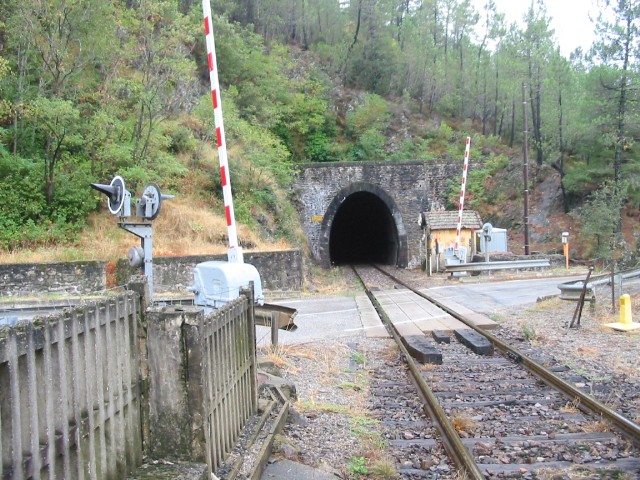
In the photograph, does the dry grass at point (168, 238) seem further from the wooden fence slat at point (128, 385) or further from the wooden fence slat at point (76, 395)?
the wooden fence slat at point (76, 395)

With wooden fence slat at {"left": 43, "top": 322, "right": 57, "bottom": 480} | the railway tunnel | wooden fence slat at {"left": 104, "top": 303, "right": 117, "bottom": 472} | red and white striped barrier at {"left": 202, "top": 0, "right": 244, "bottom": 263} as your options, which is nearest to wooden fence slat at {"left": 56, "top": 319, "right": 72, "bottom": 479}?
wooden fence slat at {"left": 43, "top": 322, "right": 57, "bottom": 480}

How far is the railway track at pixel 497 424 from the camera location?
442 cm

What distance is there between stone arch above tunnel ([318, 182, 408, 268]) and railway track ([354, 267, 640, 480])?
810 inches

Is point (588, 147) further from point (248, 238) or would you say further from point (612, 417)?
point (612, 417)

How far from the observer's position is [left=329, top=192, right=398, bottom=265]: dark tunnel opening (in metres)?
32.5

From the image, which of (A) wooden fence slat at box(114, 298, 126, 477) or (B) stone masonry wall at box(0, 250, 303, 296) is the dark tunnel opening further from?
(A) wooden fence slat at box(114, 298, 126, 477)

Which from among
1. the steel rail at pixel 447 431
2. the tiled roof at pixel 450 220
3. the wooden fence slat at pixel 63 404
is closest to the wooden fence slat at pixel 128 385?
the wooden fence slat at pixel 63 404

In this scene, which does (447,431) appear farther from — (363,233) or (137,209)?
(363,233)

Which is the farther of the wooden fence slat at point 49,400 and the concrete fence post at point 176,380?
the concrete fence post at point 176,380

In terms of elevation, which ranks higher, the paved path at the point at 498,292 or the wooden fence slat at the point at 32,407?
the wooden fence slat at the point at 32,407

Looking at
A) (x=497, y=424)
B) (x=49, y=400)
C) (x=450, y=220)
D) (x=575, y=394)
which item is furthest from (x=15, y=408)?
(x=450, y=220)

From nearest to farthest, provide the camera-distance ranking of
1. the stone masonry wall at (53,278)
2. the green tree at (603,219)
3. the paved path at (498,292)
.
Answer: the stone masonry wall at (53,278), the paved path at (498,292), the green tree at (603,219)

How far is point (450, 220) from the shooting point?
84.3ft

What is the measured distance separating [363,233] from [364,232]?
30cm
